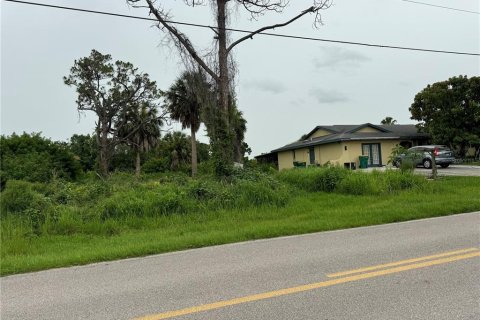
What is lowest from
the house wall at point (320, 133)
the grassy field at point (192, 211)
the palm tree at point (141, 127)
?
the grassy field at point (192, 211)

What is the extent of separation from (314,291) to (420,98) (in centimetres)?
3587

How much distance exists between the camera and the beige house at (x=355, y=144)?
3402cm

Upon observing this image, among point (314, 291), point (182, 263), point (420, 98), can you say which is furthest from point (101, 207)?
point (420, 98)

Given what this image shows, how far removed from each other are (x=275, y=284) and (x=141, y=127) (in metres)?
42.6

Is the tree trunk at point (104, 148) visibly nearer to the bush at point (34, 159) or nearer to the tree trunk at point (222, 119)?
the bush at point (34, 159)

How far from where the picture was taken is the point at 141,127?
45.8 meters

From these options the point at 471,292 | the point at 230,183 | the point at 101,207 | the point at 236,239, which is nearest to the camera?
the point at 471,292

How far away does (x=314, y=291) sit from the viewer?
15.5 feet

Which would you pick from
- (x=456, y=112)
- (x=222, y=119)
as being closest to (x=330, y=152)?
(x=456, y=112)

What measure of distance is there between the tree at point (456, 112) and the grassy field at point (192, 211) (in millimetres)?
20185

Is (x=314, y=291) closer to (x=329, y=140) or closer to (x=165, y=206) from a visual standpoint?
(x=165, y=206)

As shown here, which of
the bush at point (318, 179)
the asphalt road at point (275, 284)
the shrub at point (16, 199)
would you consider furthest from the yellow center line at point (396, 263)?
the shrub at point (16, 199)

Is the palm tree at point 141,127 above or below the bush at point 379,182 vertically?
above

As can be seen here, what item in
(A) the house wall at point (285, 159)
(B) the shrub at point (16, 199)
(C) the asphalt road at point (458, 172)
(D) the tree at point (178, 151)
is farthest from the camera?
(D) the tree at point (178, 151)
